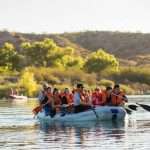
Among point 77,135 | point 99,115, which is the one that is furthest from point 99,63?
point 77,135

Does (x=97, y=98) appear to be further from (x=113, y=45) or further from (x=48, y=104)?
(x=113, y=45)

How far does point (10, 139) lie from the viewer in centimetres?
2858

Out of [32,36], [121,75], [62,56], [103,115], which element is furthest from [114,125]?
[32,36]

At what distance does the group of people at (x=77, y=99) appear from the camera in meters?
37.3

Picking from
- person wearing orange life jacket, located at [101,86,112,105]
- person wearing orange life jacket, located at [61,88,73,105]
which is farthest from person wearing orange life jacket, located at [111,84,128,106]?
person wearing orange life jacket, located at [61,88,73,105]

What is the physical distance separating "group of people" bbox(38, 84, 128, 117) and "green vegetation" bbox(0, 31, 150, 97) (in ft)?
159

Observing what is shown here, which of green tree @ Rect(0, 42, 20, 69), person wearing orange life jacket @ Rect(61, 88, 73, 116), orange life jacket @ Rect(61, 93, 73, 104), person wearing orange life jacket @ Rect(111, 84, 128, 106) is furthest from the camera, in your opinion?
green tree @ Rect(0, 42, 20, 69)

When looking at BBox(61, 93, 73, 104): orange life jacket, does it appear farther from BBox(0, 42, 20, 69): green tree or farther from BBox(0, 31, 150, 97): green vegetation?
BBox(0, 42, 20, 69): green tree

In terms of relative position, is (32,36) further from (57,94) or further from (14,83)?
(57,94)

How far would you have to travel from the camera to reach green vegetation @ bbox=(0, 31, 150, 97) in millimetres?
96875

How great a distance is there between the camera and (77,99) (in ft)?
121

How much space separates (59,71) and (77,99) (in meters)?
72.7

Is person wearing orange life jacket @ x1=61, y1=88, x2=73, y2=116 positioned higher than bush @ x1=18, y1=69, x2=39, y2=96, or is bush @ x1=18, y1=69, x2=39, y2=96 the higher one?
bush @ x1=18, y1=69, x2=39, y2=96

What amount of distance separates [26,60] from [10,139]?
96.6m
